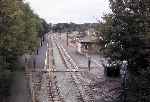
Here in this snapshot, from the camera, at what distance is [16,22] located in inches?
1585

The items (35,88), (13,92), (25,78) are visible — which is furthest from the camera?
(25,78)

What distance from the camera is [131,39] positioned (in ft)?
81.6

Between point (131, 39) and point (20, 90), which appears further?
point (20, 90)

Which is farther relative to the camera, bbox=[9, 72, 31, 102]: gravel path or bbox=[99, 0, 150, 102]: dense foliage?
bbox=[9, 72, 31, 102]: gravel path

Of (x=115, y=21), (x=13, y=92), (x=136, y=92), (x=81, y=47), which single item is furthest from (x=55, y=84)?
(x=81, y=47)

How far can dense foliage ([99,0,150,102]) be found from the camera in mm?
22469

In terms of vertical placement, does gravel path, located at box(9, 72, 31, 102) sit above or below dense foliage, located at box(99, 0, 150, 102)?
below

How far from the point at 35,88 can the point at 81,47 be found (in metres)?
43.7

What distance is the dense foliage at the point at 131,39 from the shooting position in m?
22.5

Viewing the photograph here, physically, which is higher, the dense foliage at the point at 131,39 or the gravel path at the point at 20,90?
the dense foliage at the point at 131,39

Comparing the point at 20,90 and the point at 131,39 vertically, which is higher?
the point at 131,39

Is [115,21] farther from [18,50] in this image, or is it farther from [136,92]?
[18,50]

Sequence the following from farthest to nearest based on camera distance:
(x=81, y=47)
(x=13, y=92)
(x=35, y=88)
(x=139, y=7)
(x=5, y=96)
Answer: (x=81, y=47) → (x=35, y=88) → (x=13, y=92) → (x=5, y=96) → (x=139, y=7)

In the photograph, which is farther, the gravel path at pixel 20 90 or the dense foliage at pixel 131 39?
the gravel path at pixel 20 90
